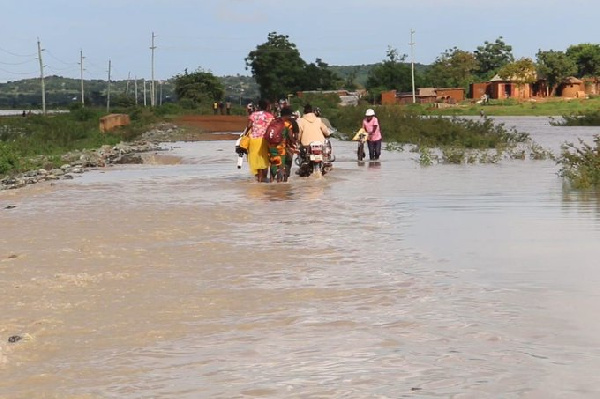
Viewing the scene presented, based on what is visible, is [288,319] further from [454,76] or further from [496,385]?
[454,76]

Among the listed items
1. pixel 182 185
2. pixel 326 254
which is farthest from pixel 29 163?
pixel 326 254

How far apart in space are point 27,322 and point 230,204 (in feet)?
29.4

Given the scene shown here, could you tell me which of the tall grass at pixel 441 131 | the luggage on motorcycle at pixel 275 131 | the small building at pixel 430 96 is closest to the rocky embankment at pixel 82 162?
the luggage on motorcycle at pixel 275 131

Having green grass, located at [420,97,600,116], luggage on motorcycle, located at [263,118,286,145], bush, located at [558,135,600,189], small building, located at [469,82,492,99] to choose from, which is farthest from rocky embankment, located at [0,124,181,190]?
small building, located at [469,82,492,99]

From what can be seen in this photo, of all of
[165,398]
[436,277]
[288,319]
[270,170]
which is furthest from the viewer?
[270,170]

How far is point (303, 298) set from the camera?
8609 millimetres

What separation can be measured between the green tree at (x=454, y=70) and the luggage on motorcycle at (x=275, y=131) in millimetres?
124320

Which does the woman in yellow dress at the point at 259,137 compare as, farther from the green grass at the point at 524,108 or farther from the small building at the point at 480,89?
the small building at the point at 480,89

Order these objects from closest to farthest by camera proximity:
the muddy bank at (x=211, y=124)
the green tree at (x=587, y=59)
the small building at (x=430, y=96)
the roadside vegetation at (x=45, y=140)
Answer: the roadside vegetation at (x=45, y=140) < the muddy bank at (x=211, y=124) < the small building at (x=430, y=96) < the green tree at (x=587, y=59)

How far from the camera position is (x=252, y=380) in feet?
20.1

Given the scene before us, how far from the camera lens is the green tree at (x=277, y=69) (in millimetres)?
125438

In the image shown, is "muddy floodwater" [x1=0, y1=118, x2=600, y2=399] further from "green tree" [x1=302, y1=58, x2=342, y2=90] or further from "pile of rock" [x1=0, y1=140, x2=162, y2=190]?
"green tree" [x1=302, y1=58, x2=342, y2=90]

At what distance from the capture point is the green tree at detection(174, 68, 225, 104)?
108m

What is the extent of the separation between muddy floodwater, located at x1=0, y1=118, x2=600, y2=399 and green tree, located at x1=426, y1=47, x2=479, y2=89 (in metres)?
128
